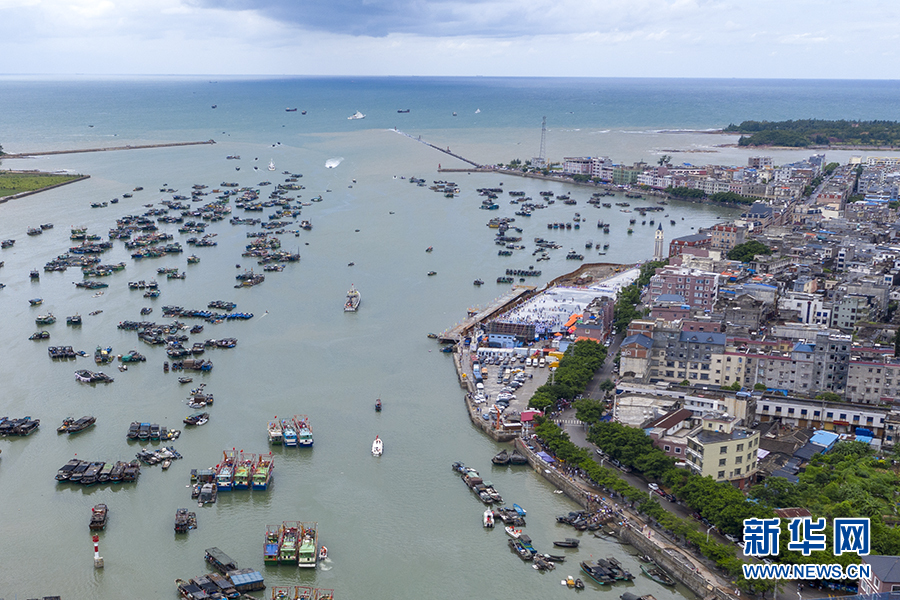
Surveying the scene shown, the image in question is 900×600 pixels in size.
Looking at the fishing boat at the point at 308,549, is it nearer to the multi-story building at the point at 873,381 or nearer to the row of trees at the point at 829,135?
the multi-story building at the point at 873,381

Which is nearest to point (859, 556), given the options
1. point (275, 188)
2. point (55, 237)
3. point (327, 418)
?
point (327, 418)

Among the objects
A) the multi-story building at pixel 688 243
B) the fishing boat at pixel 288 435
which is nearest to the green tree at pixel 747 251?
the multi-story building at pixel 688 243

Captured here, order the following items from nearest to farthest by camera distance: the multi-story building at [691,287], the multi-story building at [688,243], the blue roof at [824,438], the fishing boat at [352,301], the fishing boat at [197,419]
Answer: the blue roof at [824,438] < the fishing boat at [197,419] < the multi-story building at [691,287] < the fishing boat at [352,301] < the multi-story building at [688,243]

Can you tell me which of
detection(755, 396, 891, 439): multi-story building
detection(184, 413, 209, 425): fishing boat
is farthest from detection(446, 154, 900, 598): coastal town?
detection(184, 413, 209, 425): fishing boat

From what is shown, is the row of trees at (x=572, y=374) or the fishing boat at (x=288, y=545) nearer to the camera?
the fishing boat at (x=288, y=545)

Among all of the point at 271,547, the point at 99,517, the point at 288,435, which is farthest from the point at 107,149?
the point at 271,547

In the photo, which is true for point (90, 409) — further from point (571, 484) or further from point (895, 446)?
point (895, 446)

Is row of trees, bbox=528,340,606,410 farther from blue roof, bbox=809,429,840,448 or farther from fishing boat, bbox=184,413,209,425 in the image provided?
fishing boat, bbox=184,413,209,425
